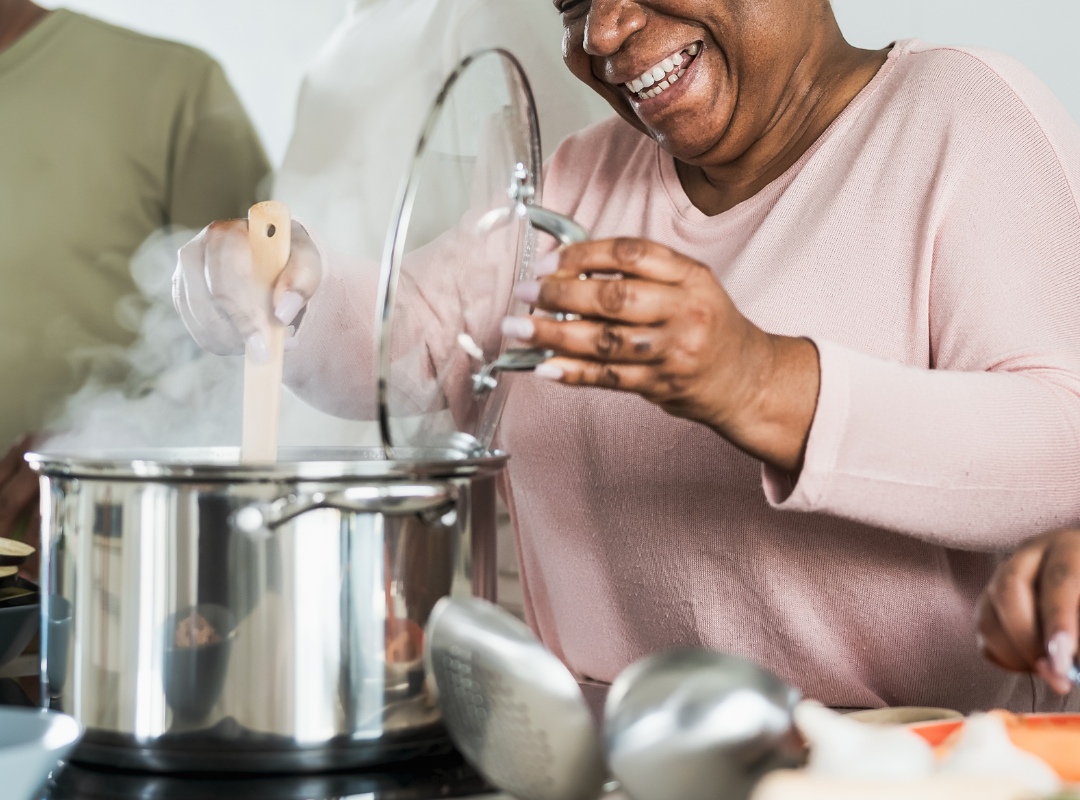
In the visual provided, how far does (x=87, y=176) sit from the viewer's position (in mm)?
2090

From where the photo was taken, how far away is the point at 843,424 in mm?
656

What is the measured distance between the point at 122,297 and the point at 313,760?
5.81 ft

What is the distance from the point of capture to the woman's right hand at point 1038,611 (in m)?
0.52

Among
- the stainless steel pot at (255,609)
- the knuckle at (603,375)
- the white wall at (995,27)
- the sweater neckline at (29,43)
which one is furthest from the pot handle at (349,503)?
the sweater neckline at (29,43)

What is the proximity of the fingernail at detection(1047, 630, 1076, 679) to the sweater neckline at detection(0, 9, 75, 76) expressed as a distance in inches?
87.5

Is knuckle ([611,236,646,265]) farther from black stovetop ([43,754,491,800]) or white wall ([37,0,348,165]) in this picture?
white wall ([37,0,348,165])

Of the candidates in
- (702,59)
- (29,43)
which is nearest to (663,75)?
(702,59)

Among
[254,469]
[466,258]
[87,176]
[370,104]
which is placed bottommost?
[254,469]

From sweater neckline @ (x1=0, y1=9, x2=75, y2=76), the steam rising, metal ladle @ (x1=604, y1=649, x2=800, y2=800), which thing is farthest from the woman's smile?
sweater neckline @ (x1=0, y1=9, x2=75, y2=76)

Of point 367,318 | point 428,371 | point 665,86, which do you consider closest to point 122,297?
point 367,318

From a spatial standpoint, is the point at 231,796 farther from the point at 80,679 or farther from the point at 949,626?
the point at 949,626

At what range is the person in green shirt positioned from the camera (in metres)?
2.02

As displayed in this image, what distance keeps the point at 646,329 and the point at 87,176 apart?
1867 mm

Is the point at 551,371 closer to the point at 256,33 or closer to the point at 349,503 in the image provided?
the point at 349,503
